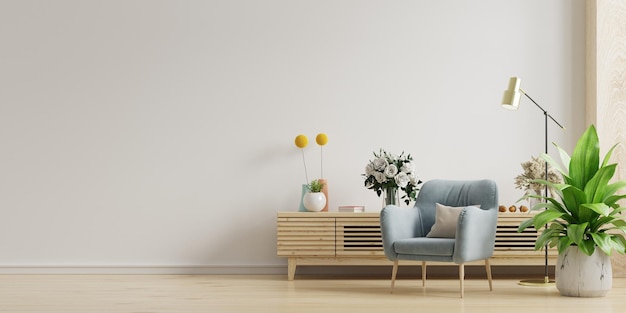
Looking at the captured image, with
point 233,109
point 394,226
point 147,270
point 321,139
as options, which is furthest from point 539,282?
point 147,270

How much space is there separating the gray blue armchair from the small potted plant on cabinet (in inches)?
34.3

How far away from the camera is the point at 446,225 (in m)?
5.37

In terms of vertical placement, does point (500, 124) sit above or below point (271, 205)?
above

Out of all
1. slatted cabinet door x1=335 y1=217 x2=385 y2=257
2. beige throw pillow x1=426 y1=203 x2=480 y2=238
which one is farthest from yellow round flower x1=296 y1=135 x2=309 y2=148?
beige throw pillow x1=426 y1=203 x2=480 y2=238

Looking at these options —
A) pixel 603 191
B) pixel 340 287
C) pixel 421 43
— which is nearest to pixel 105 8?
pixel 421 43

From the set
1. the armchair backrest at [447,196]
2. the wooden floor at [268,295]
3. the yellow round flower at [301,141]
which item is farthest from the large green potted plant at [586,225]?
the yellow round flower at [301,141]

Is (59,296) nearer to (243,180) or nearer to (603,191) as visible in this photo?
(243,180)

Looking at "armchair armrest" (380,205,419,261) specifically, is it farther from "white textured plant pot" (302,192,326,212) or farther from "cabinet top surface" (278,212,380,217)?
"white textured plant pot" (302,192,326,212)

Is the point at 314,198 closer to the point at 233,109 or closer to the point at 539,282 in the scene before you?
the point at 233,109

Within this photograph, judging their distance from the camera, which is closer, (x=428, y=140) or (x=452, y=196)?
(x=452, y=196)

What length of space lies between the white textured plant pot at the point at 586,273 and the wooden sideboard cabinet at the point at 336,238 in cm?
110

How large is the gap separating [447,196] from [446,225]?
339 mm

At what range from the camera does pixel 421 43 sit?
6.62 meters

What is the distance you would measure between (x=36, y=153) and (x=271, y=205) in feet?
6.74
